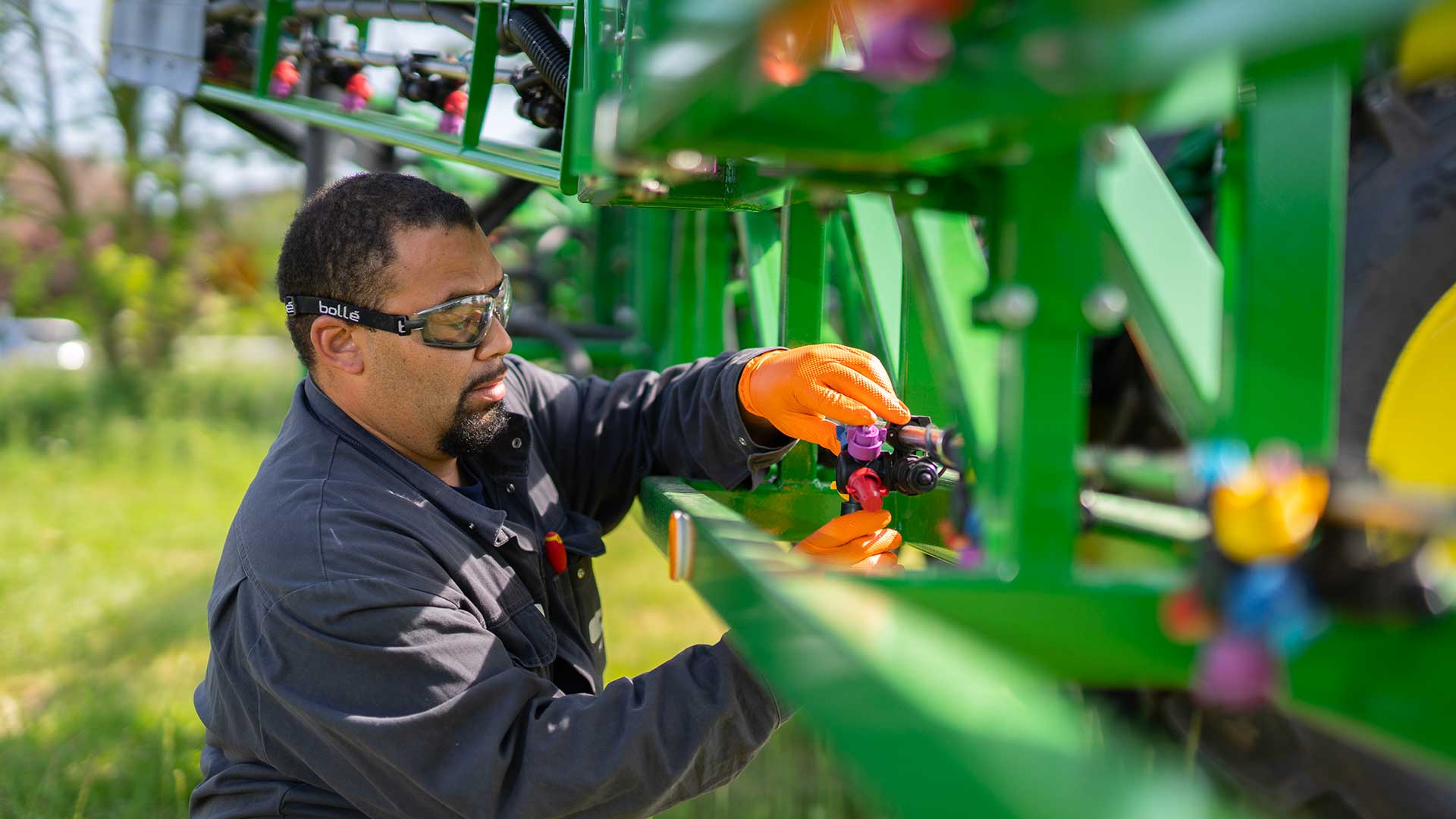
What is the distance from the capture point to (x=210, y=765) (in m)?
1.85

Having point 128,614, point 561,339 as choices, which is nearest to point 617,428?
point 561,339

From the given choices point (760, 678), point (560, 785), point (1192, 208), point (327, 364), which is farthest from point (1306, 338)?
→ point (327, 364)

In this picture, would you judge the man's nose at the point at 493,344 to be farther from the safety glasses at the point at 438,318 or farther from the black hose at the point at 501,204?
the black hose at the point at 501,204

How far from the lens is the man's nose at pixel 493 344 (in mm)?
1963

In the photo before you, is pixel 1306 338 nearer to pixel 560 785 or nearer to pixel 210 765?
pixel 560 785

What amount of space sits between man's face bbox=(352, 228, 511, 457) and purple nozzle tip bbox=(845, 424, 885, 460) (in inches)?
27.0

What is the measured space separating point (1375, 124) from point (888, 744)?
1367mm

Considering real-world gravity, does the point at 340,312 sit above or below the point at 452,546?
above

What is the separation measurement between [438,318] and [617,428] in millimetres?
449

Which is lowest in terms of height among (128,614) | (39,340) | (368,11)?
(128,614)

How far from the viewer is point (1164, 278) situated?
988 millimetres

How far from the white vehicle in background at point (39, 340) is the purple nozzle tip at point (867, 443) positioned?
10.2 metres

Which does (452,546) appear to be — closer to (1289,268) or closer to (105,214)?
(1289,268)

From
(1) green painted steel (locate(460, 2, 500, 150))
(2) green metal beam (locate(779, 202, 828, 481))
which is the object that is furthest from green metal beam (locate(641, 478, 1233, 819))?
(1) green painted steel (locate(460, 2, 500, 150))
